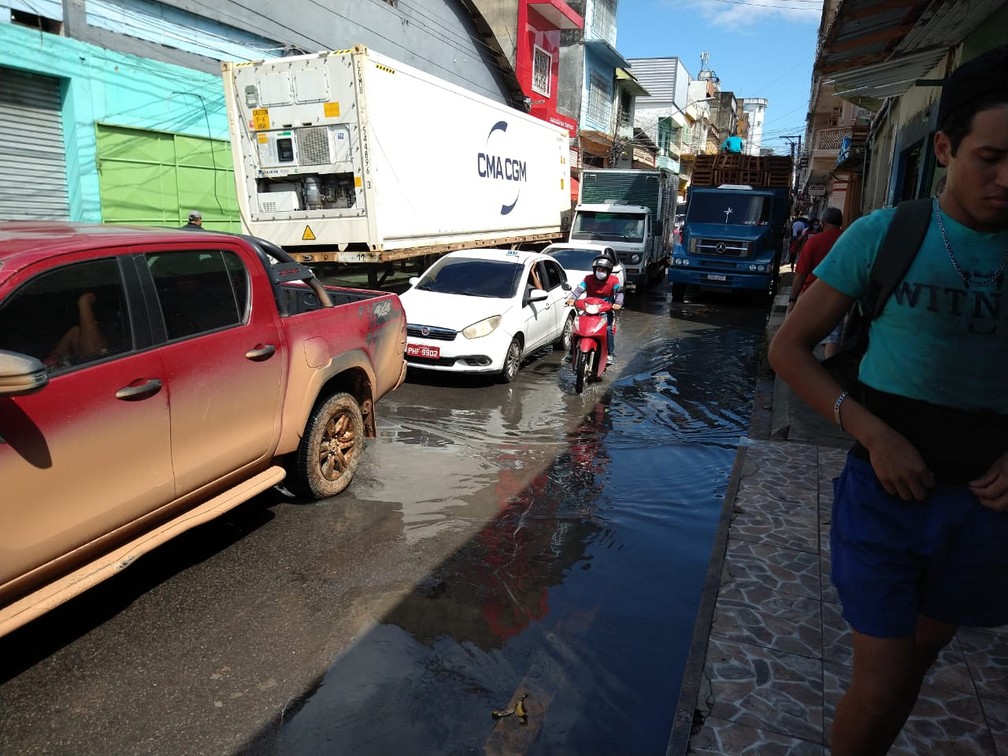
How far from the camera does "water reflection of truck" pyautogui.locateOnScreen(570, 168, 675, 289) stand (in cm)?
1723

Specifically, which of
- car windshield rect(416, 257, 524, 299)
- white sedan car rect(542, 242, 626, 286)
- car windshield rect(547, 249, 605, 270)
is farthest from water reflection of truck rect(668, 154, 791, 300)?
car windshield rect(416, 257, 524, 299)

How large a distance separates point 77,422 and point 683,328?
1160 centimetres

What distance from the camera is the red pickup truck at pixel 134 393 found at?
2797 mm

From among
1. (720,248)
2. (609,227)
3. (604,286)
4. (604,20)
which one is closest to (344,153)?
(604,286)

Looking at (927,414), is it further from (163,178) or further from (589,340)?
(163,178)

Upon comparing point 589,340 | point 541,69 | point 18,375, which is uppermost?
point 541,69

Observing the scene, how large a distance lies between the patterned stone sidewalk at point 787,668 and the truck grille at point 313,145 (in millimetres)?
8344

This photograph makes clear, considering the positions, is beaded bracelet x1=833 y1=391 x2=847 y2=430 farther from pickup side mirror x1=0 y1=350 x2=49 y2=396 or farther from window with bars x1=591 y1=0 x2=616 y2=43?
window with bars x1=591 y1=0 x2=616 y2=43

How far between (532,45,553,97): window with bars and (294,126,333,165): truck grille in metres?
19.3

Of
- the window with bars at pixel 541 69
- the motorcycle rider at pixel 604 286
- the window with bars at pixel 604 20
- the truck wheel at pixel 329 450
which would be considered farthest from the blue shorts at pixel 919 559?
the window with bars at pixel 604 20

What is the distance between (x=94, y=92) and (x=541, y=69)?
20.8 meters

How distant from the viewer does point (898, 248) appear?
5.63 ft

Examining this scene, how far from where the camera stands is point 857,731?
189 cm

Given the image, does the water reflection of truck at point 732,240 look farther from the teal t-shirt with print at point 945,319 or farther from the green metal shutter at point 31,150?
the teal t-shirt with print at point 945,319
